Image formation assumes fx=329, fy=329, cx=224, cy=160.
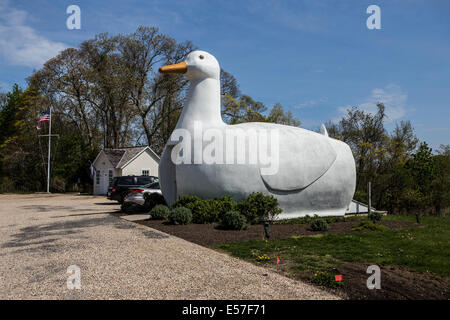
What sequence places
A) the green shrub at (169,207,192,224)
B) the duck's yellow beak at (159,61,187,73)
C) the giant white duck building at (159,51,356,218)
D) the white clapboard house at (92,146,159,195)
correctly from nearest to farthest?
the green shrub at (169,207,192,224)
the giant white duck building at (159,51,356,218)
the duck's yellow beak at (159,61,187,73)
the white clapboard house at (92,146,159,195)

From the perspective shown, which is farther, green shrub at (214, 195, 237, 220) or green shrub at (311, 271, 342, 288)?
green shrub at (214, 195, 237, 220)

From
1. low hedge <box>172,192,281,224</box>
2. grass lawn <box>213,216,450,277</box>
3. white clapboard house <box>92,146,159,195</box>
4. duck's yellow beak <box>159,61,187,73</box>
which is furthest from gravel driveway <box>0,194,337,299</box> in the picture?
white clapboard house <box>92,146,159,195</box>

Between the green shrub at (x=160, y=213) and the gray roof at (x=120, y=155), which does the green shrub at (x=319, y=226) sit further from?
the gray roof at (x=120, y=155)

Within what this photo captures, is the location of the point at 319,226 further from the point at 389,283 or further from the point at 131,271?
the point at 131,271

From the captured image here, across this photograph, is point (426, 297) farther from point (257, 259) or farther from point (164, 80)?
point (164, 80)

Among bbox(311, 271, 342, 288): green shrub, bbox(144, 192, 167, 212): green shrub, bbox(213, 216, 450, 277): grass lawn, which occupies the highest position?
bbox(144, 192, 167, 212): green shrub

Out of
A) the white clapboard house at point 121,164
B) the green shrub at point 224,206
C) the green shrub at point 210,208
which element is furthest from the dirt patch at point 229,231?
the white clapboard house at point 121,164

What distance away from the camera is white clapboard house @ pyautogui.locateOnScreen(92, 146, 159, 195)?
28.7 meters

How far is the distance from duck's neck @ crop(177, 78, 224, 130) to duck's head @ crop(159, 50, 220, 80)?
21cm

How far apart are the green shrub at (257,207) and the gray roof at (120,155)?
65.9 ft

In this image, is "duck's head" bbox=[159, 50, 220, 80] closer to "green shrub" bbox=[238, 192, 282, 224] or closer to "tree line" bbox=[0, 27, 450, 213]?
"green shrub" bbox=[238, 192, 282, 224]

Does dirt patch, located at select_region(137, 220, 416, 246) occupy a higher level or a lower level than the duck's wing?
lower

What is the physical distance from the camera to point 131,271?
531 cm

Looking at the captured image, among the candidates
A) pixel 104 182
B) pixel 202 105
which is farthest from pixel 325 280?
pixel 104 182
